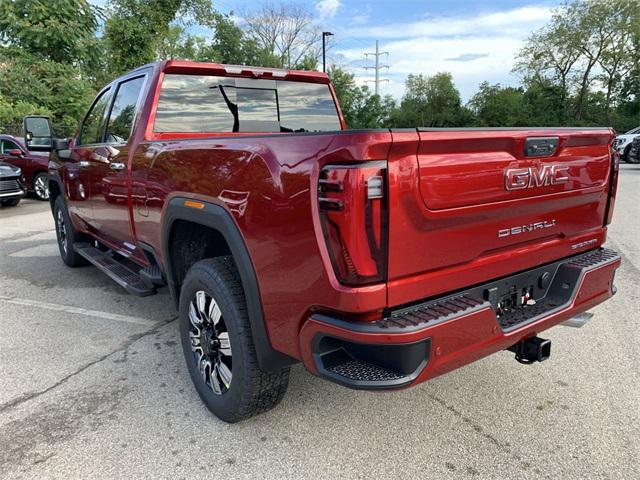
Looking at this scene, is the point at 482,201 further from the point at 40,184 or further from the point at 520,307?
the point at 40,184

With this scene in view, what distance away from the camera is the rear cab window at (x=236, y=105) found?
375 cm

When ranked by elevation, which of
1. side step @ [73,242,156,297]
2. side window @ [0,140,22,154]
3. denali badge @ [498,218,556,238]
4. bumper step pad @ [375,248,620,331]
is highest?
side window @ [0,140,22,154]

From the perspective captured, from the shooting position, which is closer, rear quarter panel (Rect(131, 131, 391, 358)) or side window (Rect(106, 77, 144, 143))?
rear quarter panel (Rect(131, 131, 391, 358))

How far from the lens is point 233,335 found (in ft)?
7.94

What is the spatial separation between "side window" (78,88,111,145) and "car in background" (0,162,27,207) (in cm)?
730

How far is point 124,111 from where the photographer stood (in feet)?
13.5

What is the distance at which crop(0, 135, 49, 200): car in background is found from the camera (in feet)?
40.2

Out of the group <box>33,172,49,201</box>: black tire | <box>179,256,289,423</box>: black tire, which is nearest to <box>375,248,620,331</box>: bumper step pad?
<box>179,256,289,423</box>: black tire

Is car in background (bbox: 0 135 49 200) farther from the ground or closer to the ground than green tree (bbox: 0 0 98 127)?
closer to the ground

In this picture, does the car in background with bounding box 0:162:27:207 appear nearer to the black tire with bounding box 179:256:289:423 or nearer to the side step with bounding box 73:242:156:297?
the side step with bounding box 73:242:156:297

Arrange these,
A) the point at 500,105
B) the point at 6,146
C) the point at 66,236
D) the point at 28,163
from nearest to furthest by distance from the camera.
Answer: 1. the point at 66,236
2. the point at 28,163
3. the point at 6,146
4. the point at 500,105

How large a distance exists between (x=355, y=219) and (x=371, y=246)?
0.41ft

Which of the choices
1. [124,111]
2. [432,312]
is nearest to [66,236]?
[124,111]

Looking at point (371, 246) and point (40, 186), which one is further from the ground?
point (371, 246)
